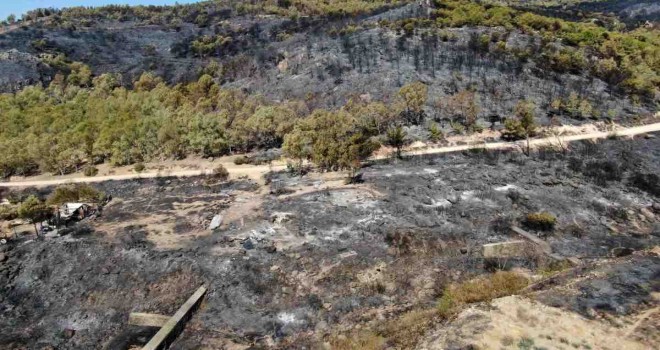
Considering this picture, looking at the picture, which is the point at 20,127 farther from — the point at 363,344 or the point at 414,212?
the point at 363,344

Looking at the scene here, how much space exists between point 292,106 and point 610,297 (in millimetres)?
52221

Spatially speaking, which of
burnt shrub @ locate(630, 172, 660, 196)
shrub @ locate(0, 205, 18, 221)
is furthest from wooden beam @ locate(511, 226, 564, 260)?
shrub @ locate(0, 205, 18, 221)

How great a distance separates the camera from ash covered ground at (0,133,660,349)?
27.7 m

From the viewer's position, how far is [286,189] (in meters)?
47.5

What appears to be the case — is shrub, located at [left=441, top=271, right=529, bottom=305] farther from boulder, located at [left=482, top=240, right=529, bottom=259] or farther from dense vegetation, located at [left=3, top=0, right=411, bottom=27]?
dense vegetation, located at [left=3, top=0, right=411, bottom=27]

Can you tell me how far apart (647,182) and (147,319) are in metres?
50.1

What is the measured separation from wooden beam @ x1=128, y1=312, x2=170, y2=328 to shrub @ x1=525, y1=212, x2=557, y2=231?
96.9 feet

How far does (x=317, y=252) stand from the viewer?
115ft

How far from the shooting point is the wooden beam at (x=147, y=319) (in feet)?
92.1

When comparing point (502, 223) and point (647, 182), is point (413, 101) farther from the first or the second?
point (502, 223)

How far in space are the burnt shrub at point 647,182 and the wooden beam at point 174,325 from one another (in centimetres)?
4516

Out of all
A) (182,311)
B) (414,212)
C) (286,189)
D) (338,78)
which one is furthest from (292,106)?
(182,311)

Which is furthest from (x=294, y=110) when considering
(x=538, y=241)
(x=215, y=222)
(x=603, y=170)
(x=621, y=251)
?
(x=621, y=251)

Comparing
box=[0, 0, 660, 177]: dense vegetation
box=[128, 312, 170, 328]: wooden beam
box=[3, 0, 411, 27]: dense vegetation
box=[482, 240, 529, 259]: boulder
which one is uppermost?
box=[3, 0, 411, 27]: dense vegetation
